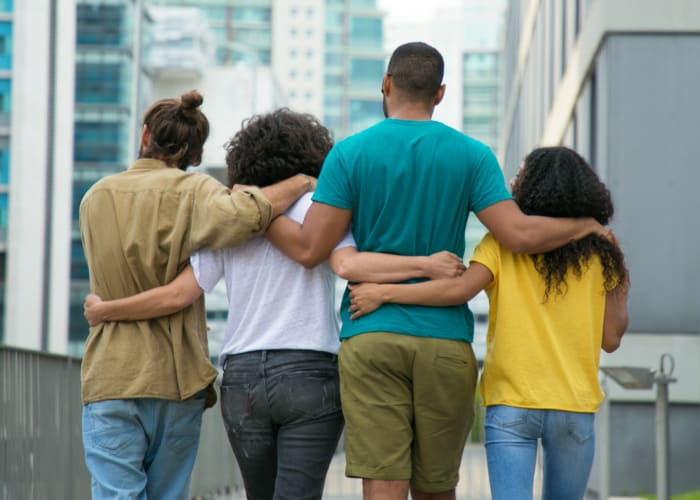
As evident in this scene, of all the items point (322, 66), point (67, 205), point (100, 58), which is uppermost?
point (322, 66)

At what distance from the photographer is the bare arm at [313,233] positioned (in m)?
4.64

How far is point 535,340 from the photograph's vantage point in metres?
4.66

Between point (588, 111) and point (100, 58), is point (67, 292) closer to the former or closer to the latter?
point (100, 58)

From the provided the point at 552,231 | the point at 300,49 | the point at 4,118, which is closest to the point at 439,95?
the point at 552,231

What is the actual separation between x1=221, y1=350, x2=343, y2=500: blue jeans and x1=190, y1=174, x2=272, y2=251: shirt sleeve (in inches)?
15.6

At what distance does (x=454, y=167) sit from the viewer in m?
4.63

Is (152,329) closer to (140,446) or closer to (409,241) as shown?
(140,446)

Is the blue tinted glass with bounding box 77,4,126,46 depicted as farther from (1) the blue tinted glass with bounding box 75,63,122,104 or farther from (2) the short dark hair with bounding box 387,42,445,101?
(2) the short dark hair with bounding box 387,42,445,101

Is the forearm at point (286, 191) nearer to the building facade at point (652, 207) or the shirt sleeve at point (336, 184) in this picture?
the shirt sleeve at point (336, 184)

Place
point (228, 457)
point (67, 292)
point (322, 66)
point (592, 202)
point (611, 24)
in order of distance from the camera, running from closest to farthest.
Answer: point (592, 202), point (228, 457), point (611, 24), point (67, 292), point (322, 66)

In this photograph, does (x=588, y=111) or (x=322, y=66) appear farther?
(x=322, y=66)

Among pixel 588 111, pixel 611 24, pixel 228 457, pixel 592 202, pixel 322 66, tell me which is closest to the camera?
pixel 592 202

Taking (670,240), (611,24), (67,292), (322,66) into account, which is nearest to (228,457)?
(670,240)

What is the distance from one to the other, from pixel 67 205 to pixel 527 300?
72496 mm
